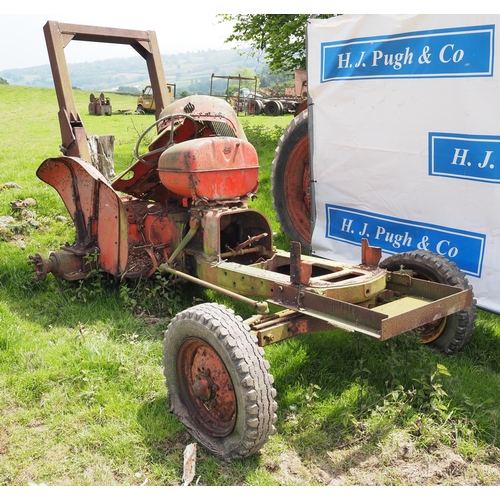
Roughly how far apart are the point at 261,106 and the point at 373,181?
20.8 meters

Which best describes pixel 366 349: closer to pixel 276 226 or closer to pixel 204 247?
pixel 204 247

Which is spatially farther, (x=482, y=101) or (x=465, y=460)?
(x=482, y=101)

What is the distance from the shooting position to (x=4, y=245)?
6281mm

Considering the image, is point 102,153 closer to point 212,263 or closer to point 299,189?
point 299,189

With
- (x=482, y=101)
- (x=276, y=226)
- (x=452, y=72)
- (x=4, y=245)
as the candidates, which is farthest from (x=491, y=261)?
(x=4, y=245)

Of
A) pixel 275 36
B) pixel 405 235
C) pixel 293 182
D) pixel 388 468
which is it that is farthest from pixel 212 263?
pixel 275 36

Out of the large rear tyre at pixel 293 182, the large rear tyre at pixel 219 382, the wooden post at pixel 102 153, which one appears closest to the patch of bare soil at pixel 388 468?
the large rear tyre at pixel 219 382

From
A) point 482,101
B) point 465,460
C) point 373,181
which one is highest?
point 482,101

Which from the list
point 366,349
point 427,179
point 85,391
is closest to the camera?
point 85,391

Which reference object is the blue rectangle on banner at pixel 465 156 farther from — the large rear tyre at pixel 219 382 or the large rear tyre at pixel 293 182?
the large rear tyre at pixel 219 382

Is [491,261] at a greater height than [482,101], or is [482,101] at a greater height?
[482,101]

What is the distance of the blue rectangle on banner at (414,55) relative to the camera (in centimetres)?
454

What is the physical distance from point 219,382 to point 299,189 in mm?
3689

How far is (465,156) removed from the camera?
4777 millimetres
